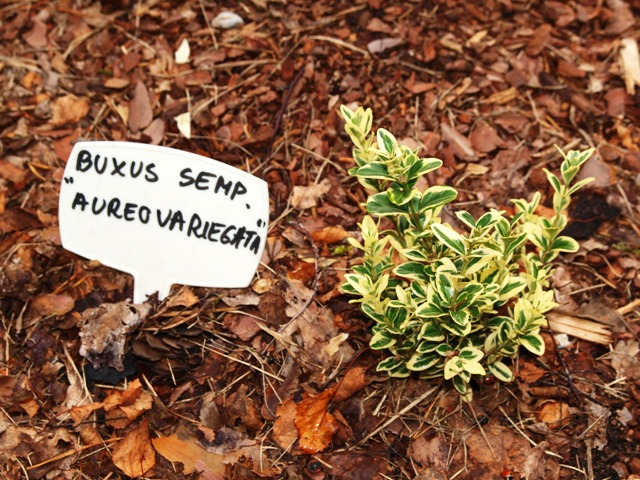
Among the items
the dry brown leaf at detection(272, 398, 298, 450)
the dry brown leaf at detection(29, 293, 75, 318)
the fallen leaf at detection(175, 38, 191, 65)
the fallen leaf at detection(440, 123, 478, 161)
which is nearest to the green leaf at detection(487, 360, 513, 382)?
the dry brown leaf at detection(272, 398, 298, 450)

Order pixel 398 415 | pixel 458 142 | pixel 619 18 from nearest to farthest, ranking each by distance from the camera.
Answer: pixel 398 415, pixel 458 142, pixel 619 18

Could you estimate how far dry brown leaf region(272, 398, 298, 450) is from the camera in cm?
179

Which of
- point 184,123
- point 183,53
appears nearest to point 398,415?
point 184,123

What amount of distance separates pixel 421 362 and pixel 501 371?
0.22 m

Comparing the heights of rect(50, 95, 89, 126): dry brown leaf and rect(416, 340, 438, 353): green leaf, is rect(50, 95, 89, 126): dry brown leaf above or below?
above

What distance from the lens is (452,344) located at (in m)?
1.79

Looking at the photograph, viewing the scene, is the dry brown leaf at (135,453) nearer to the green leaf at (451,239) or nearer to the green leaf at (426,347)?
the green leaf at (426,347)

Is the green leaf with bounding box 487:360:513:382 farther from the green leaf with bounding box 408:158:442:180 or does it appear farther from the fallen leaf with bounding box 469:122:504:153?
A: the fallen leaf with bounding box 469:122:504:153

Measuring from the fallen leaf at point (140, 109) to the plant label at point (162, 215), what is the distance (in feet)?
1.31

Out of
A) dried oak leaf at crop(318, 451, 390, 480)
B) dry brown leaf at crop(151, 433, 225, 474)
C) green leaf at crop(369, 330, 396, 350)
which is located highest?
green leaf at crop(369, 330, 396, 350)

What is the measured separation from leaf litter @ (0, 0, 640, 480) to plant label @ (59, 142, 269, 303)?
9cm

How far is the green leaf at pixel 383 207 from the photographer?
1.57m

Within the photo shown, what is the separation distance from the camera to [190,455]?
1.80 metres

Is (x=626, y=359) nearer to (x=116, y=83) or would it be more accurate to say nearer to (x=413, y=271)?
(x=413, y=271)
